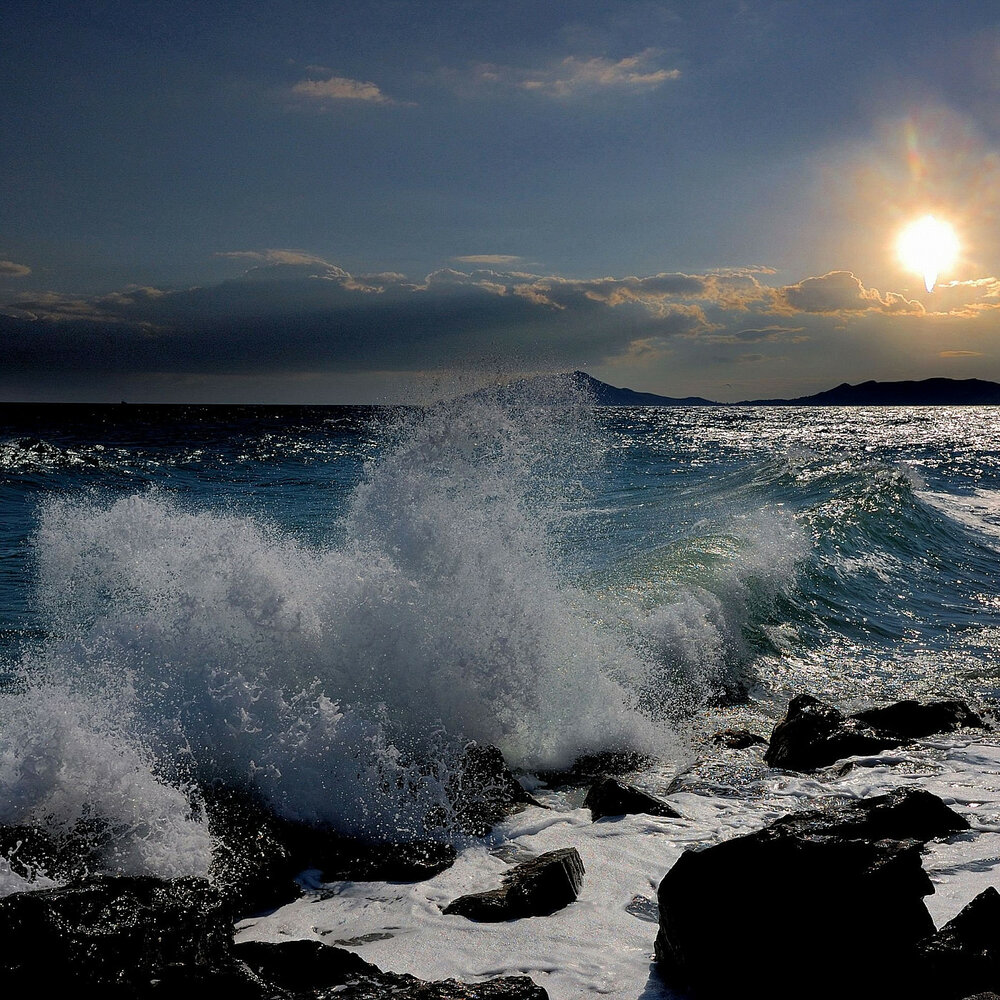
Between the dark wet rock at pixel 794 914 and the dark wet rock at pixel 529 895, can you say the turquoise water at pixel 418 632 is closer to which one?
the dark wet rock at pixel 529 895

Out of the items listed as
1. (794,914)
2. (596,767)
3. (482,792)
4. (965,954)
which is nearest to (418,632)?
(482,792)

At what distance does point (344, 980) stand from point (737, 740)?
186 inches

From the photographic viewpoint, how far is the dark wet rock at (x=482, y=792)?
5078 mm

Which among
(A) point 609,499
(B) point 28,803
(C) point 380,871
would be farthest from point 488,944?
(A) point 609,499

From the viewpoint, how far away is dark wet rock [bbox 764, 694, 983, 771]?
6480 mm

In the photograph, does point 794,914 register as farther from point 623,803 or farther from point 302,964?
point 623,803

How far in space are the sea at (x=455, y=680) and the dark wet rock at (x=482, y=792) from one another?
10 centimetres

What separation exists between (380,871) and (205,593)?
2807mm

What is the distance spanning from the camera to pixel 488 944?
3.71 m

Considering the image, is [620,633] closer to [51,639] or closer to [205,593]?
[205,593]

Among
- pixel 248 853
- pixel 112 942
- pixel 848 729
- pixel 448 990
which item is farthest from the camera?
pixel 848 729

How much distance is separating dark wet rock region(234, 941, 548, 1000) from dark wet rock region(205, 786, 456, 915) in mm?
900

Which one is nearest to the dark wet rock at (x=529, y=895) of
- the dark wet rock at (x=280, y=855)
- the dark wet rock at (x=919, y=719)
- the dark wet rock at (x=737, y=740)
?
the dark wet rock at (x=280, y=855)

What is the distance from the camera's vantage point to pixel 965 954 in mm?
3020
